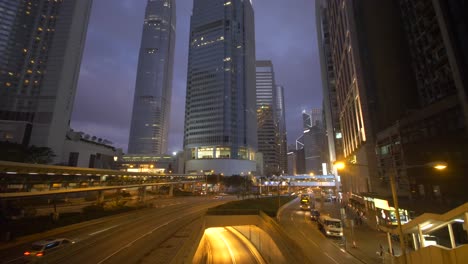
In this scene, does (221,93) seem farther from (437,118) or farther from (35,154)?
(437,118)

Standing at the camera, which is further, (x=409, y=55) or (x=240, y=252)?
(x=409, y=55)

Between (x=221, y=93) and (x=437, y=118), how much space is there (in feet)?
418

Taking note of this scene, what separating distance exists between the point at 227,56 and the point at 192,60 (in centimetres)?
2852

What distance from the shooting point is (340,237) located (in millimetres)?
28766

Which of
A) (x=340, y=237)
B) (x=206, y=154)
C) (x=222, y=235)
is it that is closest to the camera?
(x=340, y=237)

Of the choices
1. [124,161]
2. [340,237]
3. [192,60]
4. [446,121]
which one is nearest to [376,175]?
[446,121]

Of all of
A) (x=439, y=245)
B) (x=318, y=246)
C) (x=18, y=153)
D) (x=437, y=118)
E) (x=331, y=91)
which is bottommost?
(x=318, y=246)

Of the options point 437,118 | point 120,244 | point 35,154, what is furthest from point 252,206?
point 35,154

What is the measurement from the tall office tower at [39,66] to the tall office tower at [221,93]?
72.3 m

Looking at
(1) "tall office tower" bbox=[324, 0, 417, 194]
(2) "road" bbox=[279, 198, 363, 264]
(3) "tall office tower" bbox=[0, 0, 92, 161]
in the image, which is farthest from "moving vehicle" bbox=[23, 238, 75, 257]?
(3) "tall office tower" bbox=[0, 0, 92, 161]

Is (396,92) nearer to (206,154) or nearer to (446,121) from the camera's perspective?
(446,121)

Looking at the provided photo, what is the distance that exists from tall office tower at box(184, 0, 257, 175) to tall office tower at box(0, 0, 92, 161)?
72.3m

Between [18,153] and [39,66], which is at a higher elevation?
[39,66]

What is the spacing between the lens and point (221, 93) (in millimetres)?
150375
